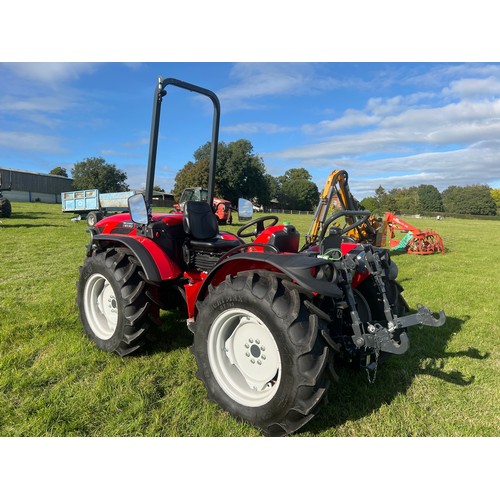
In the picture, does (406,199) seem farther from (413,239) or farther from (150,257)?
(150,257)

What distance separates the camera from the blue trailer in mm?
21641

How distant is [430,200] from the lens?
307 feet

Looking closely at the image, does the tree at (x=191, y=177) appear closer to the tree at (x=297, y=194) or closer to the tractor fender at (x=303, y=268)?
the tree at (x=297, y=194)

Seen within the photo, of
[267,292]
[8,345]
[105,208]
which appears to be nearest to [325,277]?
[267,292]

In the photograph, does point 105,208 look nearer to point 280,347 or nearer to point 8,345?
point 8,345

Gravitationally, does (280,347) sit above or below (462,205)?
below

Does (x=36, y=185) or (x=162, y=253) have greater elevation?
(x=36, y=185)

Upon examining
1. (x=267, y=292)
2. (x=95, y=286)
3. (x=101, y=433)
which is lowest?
(x=101, y=433)

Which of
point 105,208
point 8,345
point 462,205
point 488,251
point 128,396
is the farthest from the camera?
point 462,205

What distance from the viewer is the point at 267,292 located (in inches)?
92.3

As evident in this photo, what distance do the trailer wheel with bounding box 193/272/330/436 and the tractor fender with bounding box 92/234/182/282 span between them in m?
0.71

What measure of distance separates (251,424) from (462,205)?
97.7m

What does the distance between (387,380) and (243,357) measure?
136 centimetres

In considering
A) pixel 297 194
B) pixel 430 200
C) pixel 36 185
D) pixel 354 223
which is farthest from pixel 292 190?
pixel 354 223
